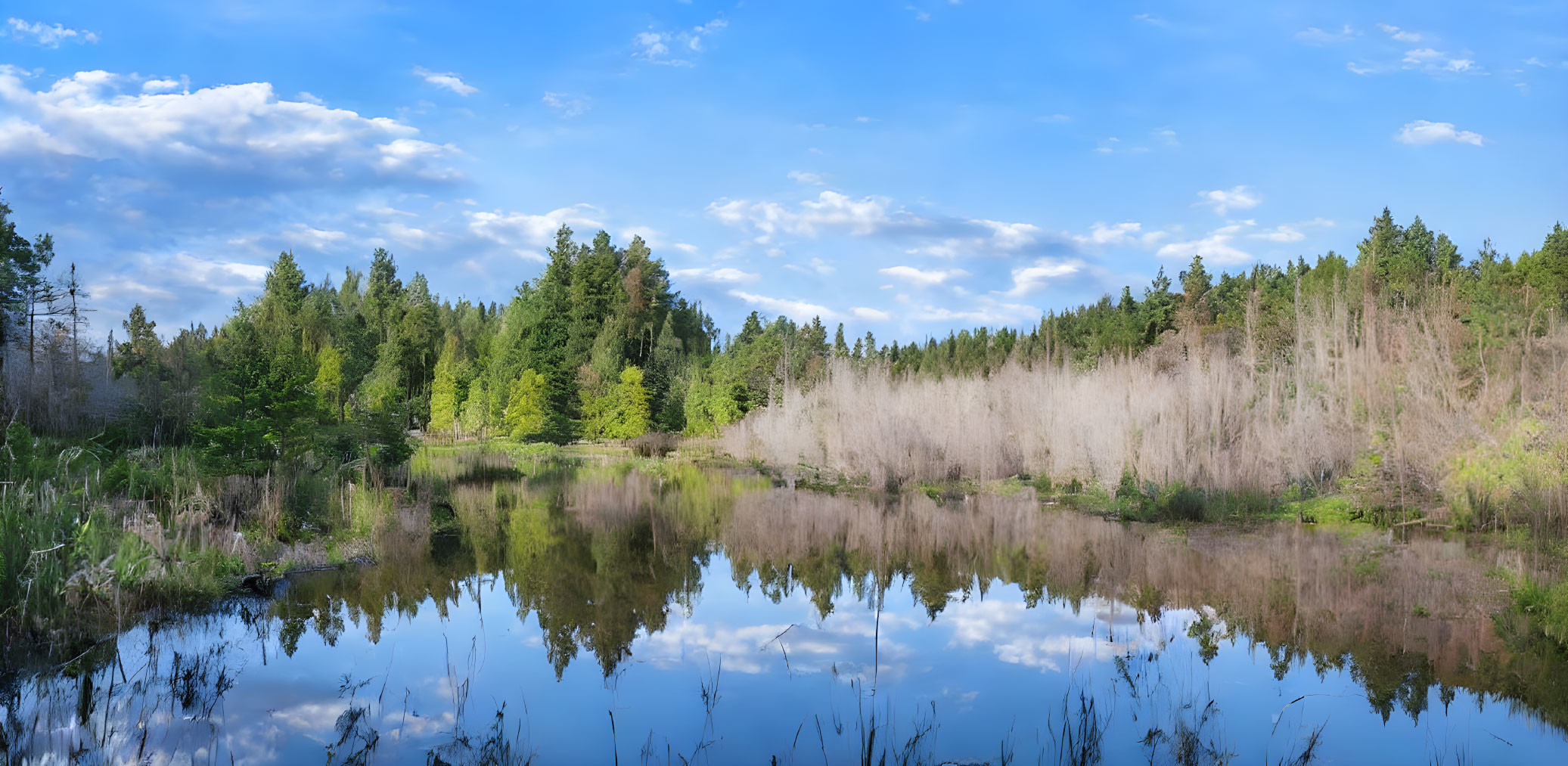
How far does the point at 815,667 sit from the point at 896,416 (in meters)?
14.5

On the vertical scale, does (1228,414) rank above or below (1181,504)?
above

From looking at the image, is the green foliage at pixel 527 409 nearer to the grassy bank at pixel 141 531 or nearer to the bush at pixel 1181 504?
the grassy bank at pixel 141 531

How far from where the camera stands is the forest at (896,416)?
10312 millimetres

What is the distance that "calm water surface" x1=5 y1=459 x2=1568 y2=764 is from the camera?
5473 millimetres

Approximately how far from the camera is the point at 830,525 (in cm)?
1481

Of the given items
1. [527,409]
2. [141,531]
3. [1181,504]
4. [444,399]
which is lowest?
[1181,504]

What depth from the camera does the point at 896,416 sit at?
2138 cm

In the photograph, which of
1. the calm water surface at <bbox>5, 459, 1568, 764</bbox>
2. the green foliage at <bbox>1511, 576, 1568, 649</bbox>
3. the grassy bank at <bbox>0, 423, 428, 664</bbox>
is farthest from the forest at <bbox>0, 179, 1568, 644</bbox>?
the green foliage at <bbox>1511, 576, 1568, 649</bbox>

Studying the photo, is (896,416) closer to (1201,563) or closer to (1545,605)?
(1201,563)

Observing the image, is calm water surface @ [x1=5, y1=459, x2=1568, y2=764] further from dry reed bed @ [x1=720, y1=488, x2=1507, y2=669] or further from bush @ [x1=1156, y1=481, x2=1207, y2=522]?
bush @ [x1=1156, y1=481, x2=1207, y2=522]

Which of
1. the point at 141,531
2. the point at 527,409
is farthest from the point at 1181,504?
the point at 527,409

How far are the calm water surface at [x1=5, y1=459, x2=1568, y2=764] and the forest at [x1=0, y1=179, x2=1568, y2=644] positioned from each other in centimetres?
166

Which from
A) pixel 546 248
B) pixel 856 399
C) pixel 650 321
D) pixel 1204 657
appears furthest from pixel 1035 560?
pixel 546 248

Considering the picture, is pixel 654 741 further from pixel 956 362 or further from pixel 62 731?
pixel 956 362
